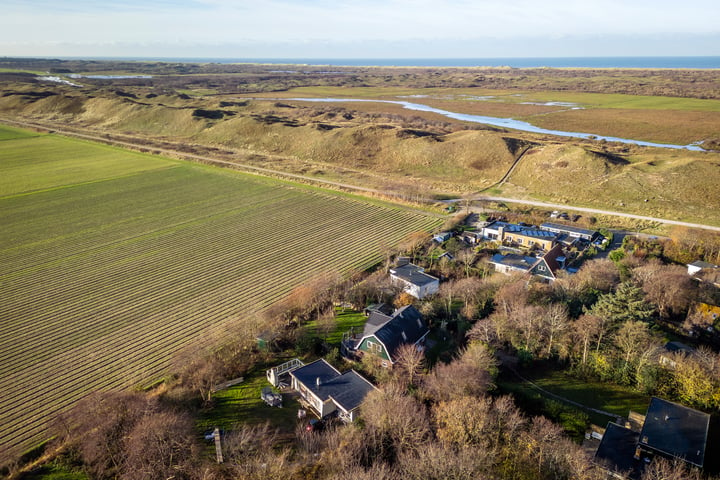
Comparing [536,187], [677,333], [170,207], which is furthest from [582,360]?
[170,207]

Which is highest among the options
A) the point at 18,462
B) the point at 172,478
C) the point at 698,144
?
the point at 698,144

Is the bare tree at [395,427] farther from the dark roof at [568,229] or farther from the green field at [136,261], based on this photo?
the dark roof at [568,229]

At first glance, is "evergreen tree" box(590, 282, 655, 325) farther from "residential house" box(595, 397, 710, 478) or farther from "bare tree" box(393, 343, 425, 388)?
"bare tree" box(393, 343, 425, 388)

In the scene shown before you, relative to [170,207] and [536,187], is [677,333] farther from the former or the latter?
[170,207]

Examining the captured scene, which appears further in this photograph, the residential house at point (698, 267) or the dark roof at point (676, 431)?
the residential house at point (698, 267)

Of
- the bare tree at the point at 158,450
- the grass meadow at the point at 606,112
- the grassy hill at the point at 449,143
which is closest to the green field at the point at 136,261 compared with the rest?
the bare tree at the point at 158,450

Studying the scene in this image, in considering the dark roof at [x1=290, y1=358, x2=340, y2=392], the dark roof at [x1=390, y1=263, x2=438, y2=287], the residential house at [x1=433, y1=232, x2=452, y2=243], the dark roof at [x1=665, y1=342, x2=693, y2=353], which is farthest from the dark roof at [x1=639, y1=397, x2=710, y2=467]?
the residential house at [x1=433, y1=232, x2=452, y2=243]
